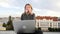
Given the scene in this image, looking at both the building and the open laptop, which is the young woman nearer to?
the open laptop

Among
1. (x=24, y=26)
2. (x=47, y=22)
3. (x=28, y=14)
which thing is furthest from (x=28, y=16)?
(x=47, y=22)

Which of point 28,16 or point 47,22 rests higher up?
point 28,16

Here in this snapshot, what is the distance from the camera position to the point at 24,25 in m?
1.25

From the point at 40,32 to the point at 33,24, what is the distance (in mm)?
83

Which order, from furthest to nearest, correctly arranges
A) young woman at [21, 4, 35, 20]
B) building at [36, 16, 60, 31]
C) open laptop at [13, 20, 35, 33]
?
building at [36, 16, 60, 31] → young woman at [21, 4, 35, 20] → open laptop at [13, 20, 35, 33]

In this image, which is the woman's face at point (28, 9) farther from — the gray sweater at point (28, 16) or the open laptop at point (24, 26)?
the open laptop at point (24, 26)

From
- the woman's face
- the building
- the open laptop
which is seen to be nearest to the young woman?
the woman's face

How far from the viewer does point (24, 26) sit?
1.25m

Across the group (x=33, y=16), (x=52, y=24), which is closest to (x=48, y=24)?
(x=52, y=24)

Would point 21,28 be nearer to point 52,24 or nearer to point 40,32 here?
point 40,32

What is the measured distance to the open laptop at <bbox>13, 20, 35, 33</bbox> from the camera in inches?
48.7

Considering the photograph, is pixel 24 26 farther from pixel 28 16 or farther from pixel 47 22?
pixel 47 22

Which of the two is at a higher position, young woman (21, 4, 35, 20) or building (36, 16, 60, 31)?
young woman (21, 4, 35, 20)

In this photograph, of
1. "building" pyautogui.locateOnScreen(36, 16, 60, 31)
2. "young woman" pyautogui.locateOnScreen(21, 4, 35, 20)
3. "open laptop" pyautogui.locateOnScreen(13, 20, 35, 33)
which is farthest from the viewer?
"building" pyautogui.locateOnScreen(36, 16, 60, 31)
